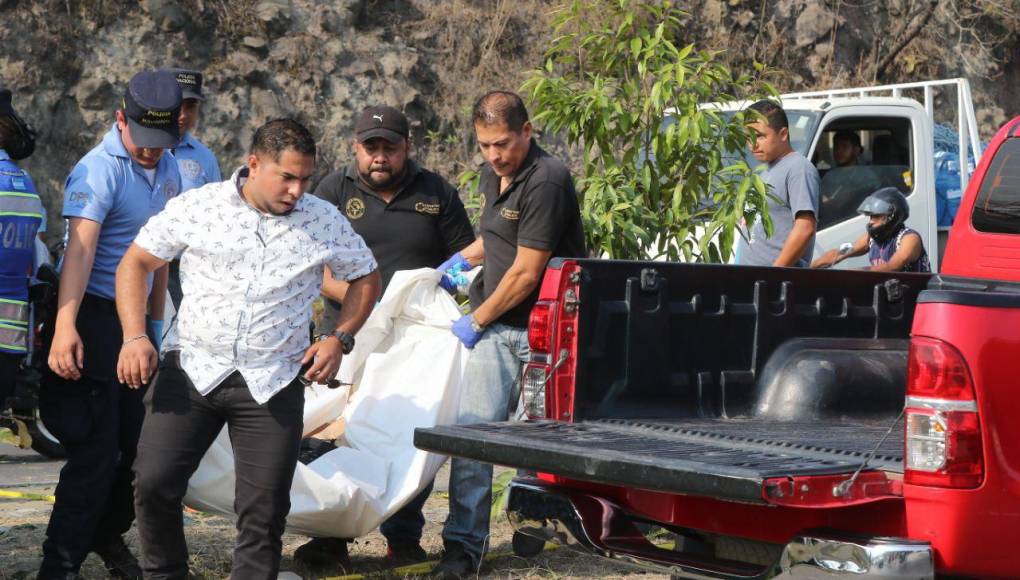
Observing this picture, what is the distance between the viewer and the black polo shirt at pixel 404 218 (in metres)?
6.01

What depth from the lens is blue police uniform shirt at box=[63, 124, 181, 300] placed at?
5.04m

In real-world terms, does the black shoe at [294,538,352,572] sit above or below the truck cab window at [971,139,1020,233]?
below

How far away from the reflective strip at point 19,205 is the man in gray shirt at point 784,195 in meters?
3.91

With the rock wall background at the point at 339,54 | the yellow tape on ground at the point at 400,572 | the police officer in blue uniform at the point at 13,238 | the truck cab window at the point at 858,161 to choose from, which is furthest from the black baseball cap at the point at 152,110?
the rock wall background at the point at 339,54

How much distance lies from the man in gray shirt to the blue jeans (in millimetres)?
2340

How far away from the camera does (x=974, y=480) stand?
131 inches

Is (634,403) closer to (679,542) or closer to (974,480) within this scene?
(679,542)

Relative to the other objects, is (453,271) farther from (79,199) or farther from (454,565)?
(79,199)

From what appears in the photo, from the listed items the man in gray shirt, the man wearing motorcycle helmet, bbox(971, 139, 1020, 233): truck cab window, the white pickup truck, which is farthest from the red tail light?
the white pickup truck

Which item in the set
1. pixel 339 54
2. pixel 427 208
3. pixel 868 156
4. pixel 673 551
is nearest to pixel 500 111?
pixel 427 208

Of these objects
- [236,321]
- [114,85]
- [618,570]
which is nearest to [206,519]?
[618,570]

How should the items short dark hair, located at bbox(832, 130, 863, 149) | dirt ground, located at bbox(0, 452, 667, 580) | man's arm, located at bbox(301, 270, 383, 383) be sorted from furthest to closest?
short dark hair, located at bbox(832, 130, 863, 149) < dirt ground, located at bbox(0, 452, 667, 580) < man's arm, located at bbox(301, 270, 383, 383)

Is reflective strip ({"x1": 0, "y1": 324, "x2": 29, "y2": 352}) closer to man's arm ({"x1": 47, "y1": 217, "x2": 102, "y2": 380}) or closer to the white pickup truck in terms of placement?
man's arm ({"x1": 47, "y1": 217, "x2": 102, "y2": 380})

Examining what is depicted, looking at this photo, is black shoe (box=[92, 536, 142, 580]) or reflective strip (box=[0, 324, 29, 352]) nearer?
reflective strip (box=[0, 324, 29, 352])
